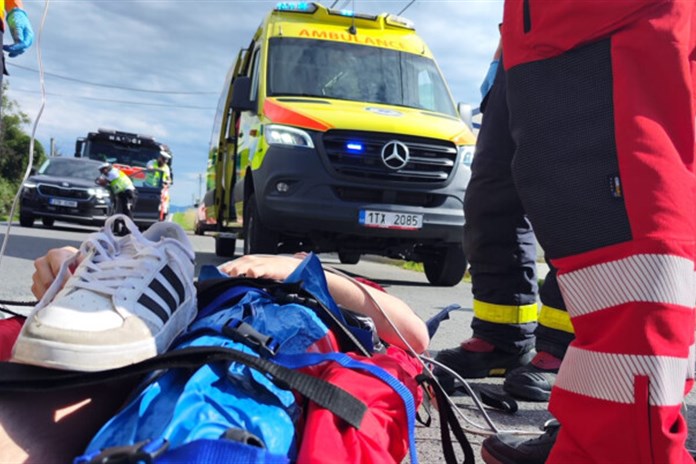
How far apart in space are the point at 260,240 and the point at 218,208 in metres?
3.20

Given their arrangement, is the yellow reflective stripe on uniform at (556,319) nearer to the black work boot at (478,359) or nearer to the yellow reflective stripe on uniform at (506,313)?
the yellow reflective stripe on uniform at (506,313)

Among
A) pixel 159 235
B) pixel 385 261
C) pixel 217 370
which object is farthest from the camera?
pixel 385 261

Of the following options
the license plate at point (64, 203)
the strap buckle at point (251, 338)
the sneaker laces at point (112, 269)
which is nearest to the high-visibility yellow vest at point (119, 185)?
the license plate at point (64, 203)

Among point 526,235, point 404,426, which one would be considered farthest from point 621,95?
point 526,235

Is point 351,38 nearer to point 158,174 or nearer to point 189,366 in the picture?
point 189,366

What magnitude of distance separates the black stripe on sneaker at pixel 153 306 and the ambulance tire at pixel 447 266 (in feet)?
15.8

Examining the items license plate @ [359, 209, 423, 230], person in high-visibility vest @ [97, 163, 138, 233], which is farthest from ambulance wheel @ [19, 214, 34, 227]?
license plate @ [359, 209, 423, 230]

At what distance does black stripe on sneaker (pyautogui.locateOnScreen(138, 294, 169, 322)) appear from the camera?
115 cm

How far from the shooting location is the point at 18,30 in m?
3.56

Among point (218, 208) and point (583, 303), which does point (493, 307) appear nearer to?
point (583, 303)

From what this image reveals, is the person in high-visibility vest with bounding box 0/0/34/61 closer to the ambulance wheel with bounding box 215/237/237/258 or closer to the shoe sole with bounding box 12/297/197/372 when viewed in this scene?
the shoe sole with bounding box 12/297/197/372

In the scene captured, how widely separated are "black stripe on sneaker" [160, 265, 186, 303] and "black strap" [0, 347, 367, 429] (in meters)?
0.30

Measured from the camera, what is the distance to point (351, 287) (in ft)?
5.57

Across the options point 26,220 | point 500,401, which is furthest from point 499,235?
point 26,220
